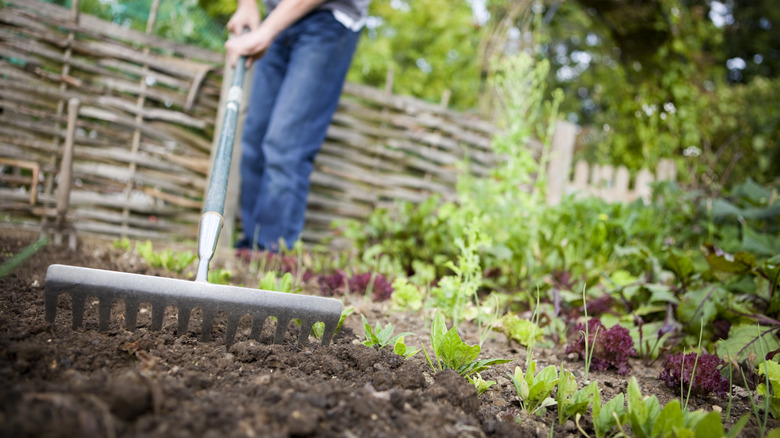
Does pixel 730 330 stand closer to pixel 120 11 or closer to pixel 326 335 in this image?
pixel 326 335

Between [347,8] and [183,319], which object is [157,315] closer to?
[183,319]

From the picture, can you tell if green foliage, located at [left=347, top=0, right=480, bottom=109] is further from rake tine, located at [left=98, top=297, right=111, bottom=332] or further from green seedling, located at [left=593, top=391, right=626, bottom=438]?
green seedling, located at [left=593, top=391, right=626, bottom=438]

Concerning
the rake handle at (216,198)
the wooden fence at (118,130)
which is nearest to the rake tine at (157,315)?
the rake handle at (216,198)

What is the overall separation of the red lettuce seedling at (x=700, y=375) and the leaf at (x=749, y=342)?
128mm

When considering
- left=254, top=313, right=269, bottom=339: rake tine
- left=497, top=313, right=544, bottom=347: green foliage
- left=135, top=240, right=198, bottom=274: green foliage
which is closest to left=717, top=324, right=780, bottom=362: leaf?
left=497, top=313, right=544, bottom=347: green foliage

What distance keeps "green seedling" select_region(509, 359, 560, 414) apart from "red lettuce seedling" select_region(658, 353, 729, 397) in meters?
0.43

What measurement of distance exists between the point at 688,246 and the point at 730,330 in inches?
66.5

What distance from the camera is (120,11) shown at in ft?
11.5

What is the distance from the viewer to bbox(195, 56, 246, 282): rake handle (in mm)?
1294

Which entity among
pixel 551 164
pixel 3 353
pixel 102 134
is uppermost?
pixel 551 164

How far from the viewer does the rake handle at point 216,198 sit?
129 centimetres

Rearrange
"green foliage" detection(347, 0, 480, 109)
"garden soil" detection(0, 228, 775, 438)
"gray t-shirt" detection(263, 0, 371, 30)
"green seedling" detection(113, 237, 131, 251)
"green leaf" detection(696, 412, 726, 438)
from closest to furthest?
"garden soil" detection(0, 228, 775, 438), "green leaf" detection(696, 412, 726, 438), "green seedling" detection(113, 237, 131, 251), "gray t-shirt" detection(263, 0, 371, 30), "green foliage" detection(347, 0, 480, 109)

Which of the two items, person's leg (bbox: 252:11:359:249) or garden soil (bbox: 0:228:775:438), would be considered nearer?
garden soil (bbox: 0:228:775:438)

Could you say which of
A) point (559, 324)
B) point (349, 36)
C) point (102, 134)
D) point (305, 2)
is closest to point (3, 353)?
point (559, 324)
